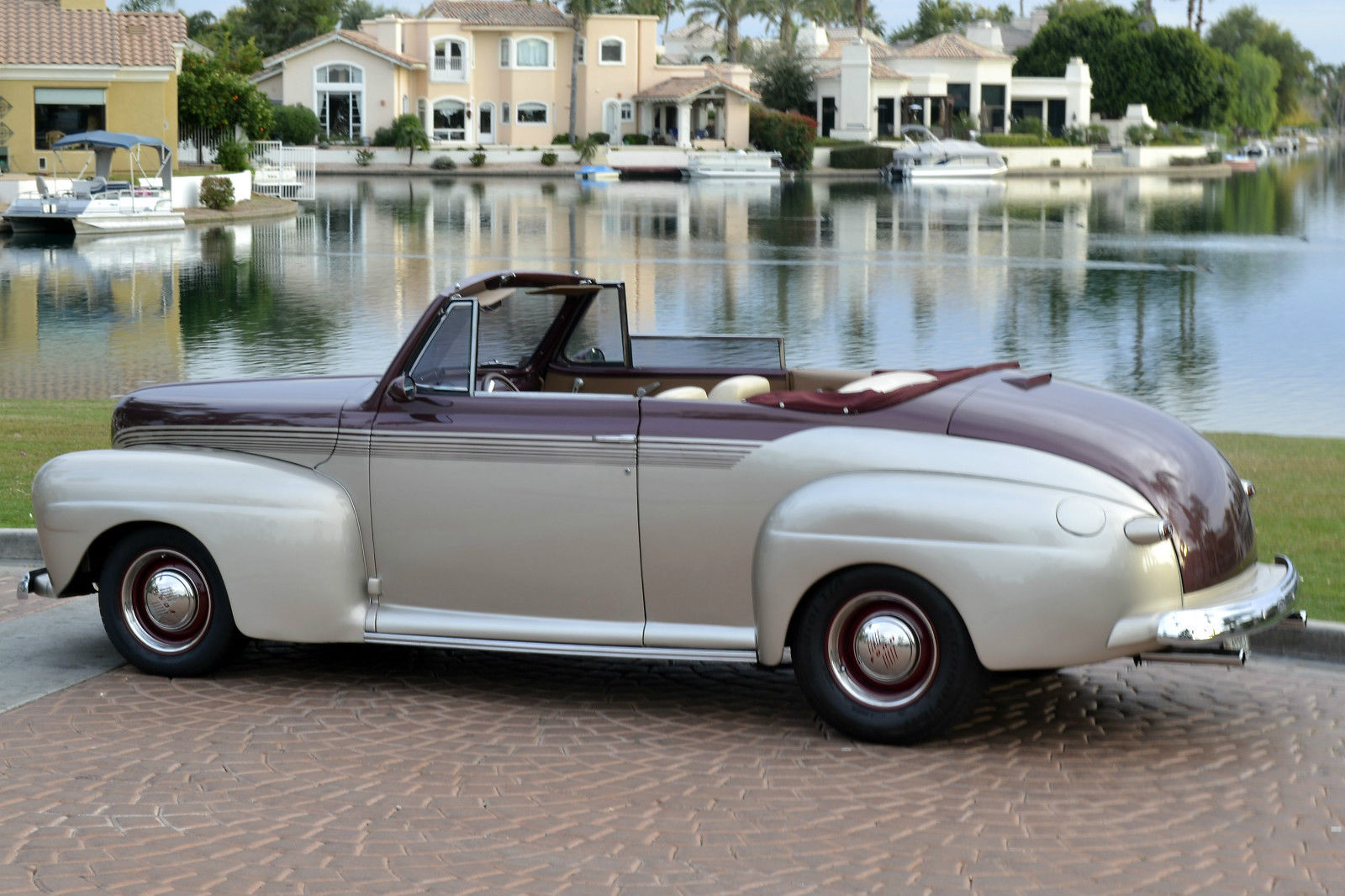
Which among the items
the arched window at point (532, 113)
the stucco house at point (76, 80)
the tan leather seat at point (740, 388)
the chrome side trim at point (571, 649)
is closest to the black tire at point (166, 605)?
the chrome side trim at point (571, 649)

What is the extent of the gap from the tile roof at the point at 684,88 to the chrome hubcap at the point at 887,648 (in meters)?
82.1

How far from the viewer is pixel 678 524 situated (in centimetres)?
573

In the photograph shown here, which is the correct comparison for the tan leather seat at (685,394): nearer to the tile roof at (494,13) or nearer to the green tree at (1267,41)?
the tile roof at (494,13)

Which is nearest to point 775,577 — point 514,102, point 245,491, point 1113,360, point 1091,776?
point 1091,776

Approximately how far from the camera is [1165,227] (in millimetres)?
50469

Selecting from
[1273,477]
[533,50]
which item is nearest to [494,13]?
[533,50]

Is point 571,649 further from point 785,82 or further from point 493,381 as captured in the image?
point 785,82

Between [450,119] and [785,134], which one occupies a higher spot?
[450,119]

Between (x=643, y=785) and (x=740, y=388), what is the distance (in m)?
1.74

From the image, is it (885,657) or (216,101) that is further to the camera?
(216,101)

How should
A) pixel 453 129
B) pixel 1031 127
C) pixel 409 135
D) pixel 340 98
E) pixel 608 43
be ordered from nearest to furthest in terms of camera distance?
1. pixel 409 135
2. pixel 340 98
3. pixel 453 129
4. pixel 608 43
5. pixel 1031 127

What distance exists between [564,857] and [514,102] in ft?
285

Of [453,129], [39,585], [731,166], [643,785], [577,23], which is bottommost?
[643,785]

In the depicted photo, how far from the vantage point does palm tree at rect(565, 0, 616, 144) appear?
282 ft
